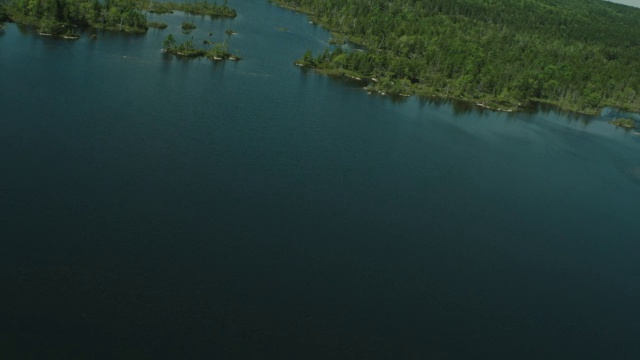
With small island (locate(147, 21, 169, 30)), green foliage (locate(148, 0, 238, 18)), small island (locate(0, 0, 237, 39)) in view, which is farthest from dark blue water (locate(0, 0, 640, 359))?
green foliage (locate(148, 0, 238, 18))

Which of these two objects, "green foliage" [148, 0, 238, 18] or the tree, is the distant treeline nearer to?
the tree

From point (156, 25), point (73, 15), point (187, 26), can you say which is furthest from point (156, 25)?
point (73, 15)

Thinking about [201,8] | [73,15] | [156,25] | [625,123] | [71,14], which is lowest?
[73,15]

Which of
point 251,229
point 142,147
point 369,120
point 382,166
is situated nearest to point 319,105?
point 369,120

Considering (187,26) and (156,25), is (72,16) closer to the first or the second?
(156,25)

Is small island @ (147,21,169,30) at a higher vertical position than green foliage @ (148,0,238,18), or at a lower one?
lower
